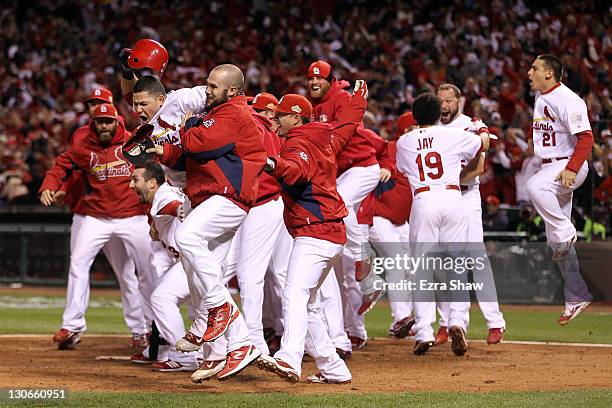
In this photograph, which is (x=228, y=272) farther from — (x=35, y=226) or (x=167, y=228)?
(x=35, y=226)

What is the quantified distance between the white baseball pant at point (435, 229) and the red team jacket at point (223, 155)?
312 cm

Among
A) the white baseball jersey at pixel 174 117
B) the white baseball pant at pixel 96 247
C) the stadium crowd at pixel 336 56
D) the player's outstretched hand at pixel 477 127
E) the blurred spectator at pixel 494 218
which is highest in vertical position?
the stadium crowd at pixel 336 56

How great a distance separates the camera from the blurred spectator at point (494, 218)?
56.6 ft

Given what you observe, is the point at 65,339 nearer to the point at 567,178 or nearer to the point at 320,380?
the point at 320,380

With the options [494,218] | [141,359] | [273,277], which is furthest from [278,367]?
[494,218]

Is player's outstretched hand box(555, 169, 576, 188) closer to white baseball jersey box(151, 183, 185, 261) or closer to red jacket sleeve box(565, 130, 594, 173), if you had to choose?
red jacket sleeve box(565, 130, 594, 173)

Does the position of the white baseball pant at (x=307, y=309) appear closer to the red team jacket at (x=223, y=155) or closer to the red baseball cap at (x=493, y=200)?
the red team jacket at (x=223, y=155)

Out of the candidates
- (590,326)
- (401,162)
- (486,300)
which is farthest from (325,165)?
(590,326)

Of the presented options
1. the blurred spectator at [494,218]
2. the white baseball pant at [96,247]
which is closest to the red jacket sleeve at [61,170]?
the white baseball pant at [96,247]

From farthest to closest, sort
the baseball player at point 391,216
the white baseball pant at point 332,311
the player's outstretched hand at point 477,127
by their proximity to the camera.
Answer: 1. the baseball player at point 391,216
2. the player's outstretched hand at point 477,127
3. the white baseball pant at point 332,311

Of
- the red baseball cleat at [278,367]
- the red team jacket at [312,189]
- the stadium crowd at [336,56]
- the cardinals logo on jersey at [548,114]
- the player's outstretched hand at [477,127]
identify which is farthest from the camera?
the stadium crowd at [336,56]

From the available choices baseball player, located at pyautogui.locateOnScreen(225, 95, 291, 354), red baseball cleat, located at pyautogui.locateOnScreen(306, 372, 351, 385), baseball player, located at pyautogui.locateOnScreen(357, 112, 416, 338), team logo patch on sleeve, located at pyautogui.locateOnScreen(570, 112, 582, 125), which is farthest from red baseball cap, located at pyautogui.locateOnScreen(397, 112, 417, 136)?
red baseball cleat, located at pyautogui.locateOnScreen(306, 372, 351, 385)

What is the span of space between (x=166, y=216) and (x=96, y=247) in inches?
101

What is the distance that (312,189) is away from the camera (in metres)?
8.44
